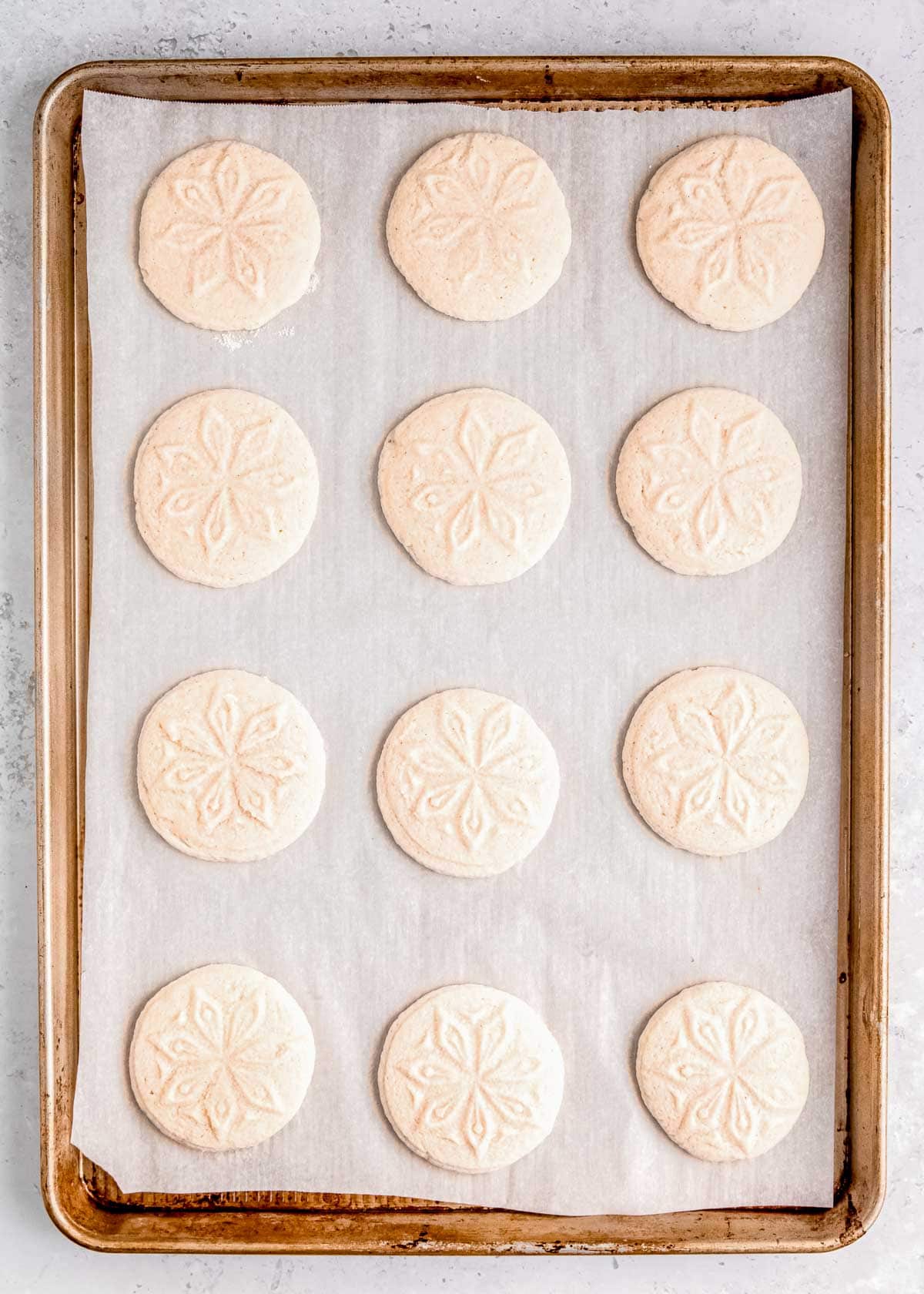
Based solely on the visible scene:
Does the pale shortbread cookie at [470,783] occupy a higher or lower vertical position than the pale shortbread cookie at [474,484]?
lower

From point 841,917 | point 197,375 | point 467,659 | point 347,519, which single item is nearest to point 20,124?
point 197,375

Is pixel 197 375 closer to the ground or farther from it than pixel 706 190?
closer to the ground

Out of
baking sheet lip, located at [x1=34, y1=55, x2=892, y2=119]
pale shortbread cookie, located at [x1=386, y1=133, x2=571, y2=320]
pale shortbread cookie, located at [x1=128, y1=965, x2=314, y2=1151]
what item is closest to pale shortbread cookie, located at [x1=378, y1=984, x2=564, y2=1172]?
pale shortbread cookie, located at [x1=128, y1=965, x2=314, y2=1151]

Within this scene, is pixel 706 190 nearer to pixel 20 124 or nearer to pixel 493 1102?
pixel 20 124

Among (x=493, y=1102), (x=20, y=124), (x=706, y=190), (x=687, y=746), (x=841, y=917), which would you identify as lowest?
(x=493, y=1102)

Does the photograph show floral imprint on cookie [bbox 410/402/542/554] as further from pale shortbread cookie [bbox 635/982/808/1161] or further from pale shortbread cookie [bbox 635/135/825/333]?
pale shortbread cookie [bbox 635/982/808/1161]

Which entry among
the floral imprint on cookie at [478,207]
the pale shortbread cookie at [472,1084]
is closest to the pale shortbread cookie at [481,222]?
the floral imprint on cookie at [478,207]

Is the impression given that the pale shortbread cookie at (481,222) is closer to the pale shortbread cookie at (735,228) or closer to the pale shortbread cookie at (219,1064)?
the pale shortbread cookie at (735,228)
